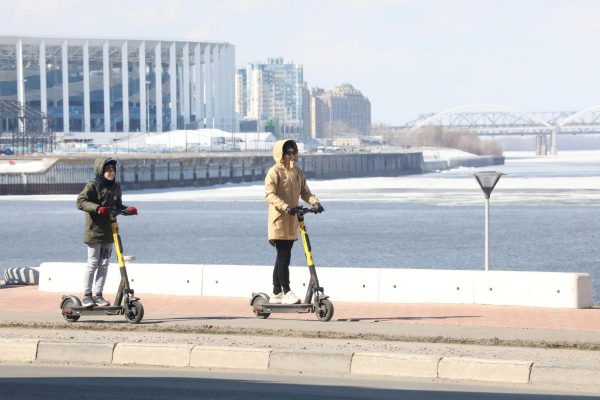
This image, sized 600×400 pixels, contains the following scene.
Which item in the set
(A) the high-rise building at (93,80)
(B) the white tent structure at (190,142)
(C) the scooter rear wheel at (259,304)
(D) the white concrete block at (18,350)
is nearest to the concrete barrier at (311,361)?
(D) the white concrete block at (18,350)

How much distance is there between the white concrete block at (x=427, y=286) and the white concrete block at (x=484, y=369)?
21.3 ft

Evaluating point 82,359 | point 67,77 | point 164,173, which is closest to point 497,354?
point 82,359

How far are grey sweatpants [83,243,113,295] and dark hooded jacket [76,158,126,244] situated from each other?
0.48 ft

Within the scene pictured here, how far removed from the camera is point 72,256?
180 ft

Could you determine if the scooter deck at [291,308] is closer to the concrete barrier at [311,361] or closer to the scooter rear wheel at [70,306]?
the scooter rear wheel at [70,306]

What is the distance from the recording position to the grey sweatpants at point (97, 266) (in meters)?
16.4

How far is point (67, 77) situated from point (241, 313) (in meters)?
174

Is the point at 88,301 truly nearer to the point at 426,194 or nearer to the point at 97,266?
the point at 97,266

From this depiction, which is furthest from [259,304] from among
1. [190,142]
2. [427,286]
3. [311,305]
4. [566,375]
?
[190,142]

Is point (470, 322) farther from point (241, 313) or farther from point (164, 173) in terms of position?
point (164, 173)

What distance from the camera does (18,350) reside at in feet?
44.2

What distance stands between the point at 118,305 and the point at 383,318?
3120 millimetres

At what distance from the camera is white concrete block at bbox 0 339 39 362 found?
13.4 m

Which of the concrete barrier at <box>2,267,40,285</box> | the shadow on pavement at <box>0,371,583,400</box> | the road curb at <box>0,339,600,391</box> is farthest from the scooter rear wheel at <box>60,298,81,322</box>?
the concrete barrier at <box>2,267,40,285</box>
